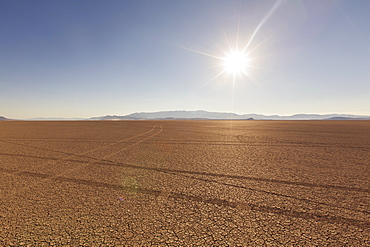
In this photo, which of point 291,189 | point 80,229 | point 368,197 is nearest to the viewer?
point 80,229

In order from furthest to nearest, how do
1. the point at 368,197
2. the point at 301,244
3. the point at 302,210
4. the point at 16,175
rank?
the point at 16,175, the point at 368,197, the point at 302,210, the point at 301,244

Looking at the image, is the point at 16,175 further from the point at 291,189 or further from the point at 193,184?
the point at 291,189

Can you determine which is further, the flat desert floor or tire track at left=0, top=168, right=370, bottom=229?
tire track at left=0, top=168, right=370, bottom=229

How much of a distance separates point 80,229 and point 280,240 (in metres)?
2.87

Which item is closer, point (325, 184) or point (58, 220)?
point (58, 220)

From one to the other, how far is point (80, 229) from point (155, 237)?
1.16 m

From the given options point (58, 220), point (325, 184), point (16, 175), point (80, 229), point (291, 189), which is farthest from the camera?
point (16, 175)

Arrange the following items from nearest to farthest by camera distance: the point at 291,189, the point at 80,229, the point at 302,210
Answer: the point at 80,229
the point at 302,210
the point at 291,189

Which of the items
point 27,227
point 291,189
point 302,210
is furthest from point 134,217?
point 291,189

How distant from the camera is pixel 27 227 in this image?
9.61ft

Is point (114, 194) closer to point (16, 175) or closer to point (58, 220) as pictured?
point (58, 220)

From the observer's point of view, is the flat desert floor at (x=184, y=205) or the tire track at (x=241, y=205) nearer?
the flat desert floor at (x=184, y=205)

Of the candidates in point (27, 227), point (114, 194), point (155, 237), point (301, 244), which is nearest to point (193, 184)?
point (114, 194)

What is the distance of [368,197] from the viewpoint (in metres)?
3.92
